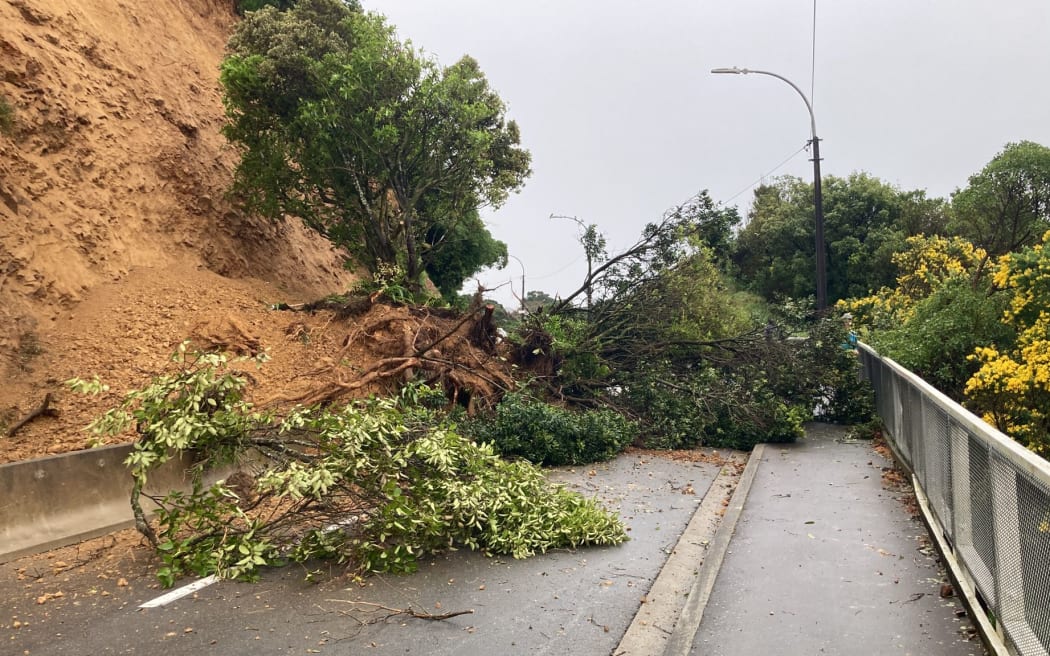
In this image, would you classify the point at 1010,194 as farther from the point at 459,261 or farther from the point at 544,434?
the point at 544,434

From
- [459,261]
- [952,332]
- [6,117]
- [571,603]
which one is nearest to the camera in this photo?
[571,603]

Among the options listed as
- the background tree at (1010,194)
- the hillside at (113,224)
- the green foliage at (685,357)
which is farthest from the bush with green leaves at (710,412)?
the background tree at (1010,194)

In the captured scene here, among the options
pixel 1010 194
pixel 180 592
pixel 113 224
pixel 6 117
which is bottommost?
pixel 180 592

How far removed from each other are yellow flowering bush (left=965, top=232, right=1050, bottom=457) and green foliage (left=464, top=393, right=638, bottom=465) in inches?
187

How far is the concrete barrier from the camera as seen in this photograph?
20.8ft

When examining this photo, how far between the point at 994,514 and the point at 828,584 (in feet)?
5.53

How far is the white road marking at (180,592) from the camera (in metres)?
5.40

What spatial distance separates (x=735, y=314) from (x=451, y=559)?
32.6 feet

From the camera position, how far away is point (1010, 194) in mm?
33375

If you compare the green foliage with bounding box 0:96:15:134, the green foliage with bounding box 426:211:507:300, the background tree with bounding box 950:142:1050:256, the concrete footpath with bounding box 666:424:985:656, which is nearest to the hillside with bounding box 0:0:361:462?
the green foliage with bounding box 0:96:15:134

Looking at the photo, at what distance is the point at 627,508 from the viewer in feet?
27.9

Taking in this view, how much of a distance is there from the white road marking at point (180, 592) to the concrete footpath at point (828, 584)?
3.45 metres

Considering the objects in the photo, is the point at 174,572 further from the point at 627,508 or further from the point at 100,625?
the point at 627,508

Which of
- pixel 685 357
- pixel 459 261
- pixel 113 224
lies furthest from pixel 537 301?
pixel 459 261
